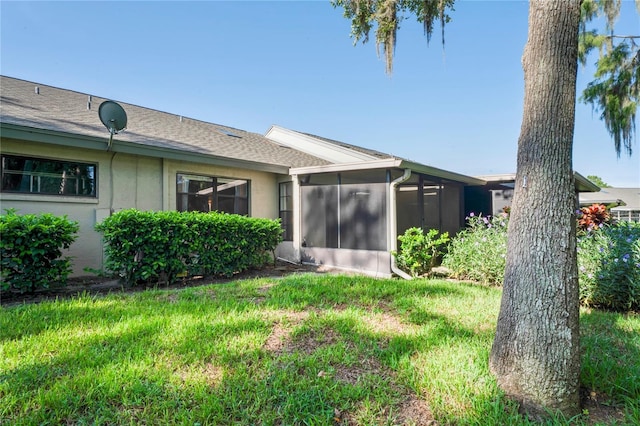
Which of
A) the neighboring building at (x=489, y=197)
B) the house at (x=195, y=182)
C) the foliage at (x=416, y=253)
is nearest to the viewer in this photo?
the house at (x=195, y=182)

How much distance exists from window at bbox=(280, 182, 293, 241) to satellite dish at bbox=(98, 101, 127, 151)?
469 centimetres

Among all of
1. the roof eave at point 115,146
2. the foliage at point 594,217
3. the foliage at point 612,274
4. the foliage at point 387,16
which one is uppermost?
the foliage at point 387,16

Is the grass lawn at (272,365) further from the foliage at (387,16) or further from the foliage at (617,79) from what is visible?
the foliage at (617,79)

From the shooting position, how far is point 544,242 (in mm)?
2250

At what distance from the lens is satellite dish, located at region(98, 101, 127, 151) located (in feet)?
20.3

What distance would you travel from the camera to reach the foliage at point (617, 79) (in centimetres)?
878

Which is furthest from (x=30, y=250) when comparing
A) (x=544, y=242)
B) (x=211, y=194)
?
(x=544, y=242)

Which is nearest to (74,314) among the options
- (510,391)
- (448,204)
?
(510,391)

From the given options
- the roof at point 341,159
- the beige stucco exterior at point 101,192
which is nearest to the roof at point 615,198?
the roof at point 341,159

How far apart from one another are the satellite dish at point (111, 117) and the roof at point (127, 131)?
13.3 inches

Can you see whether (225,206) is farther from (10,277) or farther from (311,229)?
(10,277)

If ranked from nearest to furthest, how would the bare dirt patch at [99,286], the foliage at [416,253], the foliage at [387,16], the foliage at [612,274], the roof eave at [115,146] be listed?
the foliage at [612,274], the bare dirt patch at [99,286], the roof eave at [115,146], the foliage at [387,16], the foliage at [416,253]

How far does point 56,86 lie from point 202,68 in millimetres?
4508

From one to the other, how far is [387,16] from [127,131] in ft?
20.6
